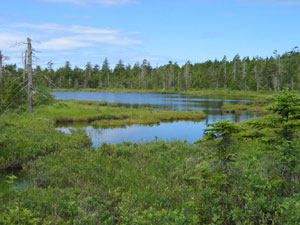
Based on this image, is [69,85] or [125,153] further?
[69,85]

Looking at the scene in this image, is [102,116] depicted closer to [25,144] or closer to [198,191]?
[25,144]

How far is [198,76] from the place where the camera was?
134750 mm

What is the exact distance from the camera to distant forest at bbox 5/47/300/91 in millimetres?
99000

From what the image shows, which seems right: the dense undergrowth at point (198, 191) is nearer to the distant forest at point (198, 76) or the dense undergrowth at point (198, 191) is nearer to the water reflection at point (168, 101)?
the water reflection at point (168, 101)

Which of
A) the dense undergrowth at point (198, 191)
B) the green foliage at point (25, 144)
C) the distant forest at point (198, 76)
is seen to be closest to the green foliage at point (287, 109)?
the dense undergrowth at point (198, 191)

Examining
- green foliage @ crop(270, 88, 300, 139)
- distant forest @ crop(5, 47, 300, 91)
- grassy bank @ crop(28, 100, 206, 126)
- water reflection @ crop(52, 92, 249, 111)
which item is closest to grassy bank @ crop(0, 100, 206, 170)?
grassy bank @ crop(28, 100, 206, 126)

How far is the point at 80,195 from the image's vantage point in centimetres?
835

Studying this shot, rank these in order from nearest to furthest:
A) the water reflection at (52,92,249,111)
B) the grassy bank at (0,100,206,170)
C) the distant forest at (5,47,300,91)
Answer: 1. the grassy bank at (0,100,206,170)
2. the water reflection at (52,92,249,111)
3. the distant forest at (5,47,300,91)

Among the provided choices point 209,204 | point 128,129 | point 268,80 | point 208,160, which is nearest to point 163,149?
point 208,160

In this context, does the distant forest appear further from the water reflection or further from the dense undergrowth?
the dense undergrowth

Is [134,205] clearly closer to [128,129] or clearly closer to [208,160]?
[208,160]

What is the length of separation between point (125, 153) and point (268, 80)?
317 feet

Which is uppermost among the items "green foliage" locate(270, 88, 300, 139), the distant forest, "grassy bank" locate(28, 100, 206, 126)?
the distant forest

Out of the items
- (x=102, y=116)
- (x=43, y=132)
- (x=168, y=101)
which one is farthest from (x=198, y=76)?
(x=43, y=132)
